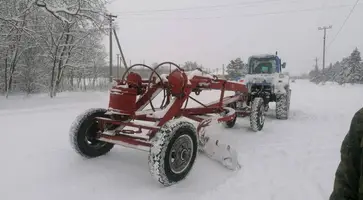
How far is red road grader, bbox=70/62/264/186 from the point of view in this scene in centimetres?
372

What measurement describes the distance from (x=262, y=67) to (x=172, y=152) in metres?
8.35

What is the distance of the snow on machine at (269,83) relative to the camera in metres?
10.0

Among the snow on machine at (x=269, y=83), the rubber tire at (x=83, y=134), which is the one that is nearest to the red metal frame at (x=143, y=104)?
the rubber tire at (x=83, y=134)

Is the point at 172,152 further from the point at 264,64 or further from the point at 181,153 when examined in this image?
the point at 264,64

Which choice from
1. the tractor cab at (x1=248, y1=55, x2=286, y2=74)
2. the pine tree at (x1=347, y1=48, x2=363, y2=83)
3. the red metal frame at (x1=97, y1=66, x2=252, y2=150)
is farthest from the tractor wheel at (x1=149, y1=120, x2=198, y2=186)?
the pine tree at (x1=347, y1=48, x2=363, y2=83)

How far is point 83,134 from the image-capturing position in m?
4.59

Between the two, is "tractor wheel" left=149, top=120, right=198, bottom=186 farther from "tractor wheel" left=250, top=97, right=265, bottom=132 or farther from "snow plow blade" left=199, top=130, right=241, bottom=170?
"tractor wheel" left=250, top=97, right=265, bottom=132

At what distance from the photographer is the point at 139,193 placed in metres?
3.67

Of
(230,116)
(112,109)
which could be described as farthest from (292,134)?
(112,109)

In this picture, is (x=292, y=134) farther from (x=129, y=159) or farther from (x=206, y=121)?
(x=129, y=159)

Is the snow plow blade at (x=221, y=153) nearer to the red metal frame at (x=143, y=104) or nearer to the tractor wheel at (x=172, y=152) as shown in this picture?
the red metal frame at (x=143, y=104)

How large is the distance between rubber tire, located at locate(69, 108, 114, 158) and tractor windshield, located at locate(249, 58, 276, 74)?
794 cm

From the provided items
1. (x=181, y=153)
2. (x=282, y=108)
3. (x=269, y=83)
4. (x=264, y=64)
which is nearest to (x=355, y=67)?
(x=264, y=64)

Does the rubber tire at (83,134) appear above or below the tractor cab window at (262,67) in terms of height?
below
